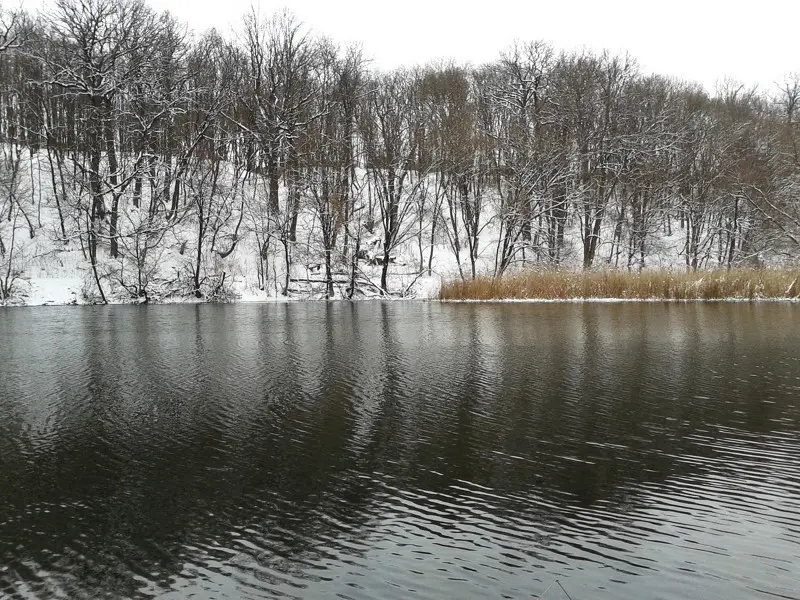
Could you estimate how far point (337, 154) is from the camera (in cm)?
3322

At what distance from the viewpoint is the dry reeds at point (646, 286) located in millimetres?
26172

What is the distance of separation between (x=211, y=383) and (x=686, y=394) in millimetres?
7187

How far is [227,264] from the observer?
32.3 metres

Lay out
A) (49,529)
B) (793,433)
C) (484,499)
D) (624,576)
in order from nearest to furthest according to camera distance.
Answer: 1. (624,576)
2. (49,529)
3. (484,499)
4. (793,433)

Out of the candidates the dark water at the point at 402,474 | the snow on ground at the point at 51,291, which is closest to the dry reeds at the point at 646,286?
the dark water at the point at 402,474

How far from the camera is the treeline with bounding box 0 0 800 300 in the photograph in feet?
102

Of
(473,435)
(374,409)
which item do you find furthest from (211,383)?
(473,435)

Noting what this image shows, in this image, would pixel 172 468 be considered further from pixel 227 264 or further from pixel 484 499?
pixel 227 264

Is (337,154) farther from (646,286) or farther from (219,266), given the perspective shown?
(646,286)

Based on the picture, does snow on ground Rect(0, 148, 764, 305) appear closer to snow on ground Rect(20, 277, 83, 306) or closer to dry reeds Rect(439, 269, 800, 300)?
snow on ground Rect(20, 277, 83, 306)

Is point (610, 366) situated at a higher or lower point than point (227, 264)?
lower

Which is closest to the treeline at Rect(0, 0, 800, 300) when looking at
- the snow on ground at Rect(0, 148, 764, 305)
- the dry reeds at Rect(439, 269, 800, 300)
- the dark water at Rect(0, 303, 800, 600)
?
the snow on ground at Rect(0, 148, 764, 305)

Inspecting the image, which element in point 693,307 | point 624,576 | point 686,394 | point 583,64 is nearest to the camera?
point 624,576

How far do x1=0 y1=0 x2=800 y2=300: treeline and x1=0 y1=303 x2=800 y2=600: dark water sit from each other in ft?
65.8
